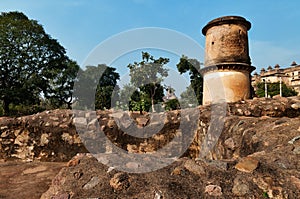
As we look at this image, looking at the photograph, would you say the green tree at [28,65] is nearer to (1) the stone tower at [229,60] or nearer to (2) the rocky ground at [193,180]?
(1) the stone tower at [229,60]

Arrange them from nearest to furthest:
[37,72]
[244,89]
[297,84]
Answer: [244,89] < [37,72] < [297,84]

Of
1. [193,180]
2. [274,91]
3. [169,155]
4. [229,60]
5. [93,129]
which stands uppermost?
[274,91]

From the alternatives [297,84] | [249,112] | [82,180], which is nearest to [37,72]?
[249,112]

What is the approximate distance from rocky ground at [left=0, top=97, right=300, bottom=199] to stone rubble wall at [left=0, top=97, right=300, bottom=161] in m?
0.02

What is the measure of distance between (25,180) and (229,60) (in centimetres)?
1072

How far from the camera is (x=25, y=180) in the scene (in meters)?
3.38

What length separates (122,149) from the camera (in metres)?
5.79

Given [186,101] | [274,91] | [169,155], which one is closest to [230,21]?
[186,101]

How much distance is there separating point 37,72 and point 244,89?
15592 millimetres

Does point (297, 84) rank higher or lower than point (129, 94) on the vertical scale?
higher

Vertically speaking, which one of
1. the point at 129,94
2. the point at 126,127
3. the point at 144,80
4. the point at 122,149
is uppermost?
the point at 144,80

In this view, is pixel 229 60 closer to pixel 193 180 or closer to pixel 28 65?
pixel 193 180

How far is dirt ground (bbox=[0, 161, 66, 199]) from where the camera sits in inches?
110

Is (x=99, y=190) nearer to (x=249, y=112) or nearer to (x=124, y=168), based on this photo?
(x=124, y=168)
